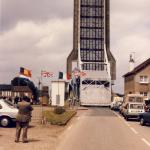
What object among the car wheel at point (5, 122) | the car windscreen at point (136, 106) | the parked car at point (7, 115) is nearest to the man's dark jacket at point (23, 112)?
the parked car at point (7, 115)

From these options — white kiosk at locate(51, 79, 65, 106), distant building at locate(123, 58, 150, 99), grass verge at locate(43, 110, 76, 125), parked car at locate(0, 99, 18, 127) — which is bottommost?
A: grass verge at locate(43, 110, 76, 125)

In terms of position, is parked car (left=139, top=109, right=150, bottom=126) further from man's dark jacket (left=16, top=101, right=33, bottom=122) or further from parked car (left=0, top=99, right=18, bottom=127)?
man's dark jacket (left=16, top=101, right=33, bottom=122)

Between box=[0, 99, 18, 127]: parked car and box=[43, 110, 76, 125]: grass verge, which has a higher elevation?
box=[0, 99, 18, 127]: parked car

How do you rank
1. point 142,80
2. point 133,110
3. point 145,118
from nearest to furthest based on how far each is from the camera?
point 145,118 < point 133,110 < point 142,80

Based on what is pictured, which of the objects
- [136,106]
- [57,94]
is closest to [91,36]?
[57,94]

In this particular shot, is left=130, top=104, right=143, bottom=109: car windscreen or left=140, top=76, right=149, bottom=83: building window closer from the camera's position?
left=130, top=104, right=143, bottom=109: car windscreen

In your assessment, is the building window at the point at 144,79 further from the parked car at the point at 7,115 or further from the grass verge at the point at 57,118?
the parked car at the point at 7,115

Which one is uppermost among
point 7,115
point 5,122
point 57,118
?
point 7,115

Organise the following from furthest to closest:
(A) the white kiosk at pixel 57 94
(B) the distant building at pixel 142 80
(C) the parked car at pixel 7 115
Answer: (B) the distant building at pixel 142 80 < (A) the white kiosk at pixel 57 94 < (C) the parked car at pixel 7 115

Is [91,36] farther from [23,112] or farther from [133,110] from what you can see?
[23,112]

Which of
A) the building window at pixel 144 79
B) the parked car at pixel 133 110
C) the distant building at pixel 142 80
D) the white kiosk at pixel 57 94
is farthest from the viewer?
the building window at pixel 144 79

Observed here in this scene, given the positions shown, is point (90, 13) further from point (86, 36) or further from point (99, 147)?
point (99, 147)

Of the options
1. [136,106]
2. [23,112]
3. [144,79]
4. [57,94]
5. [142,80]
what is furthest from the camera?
[142,80]

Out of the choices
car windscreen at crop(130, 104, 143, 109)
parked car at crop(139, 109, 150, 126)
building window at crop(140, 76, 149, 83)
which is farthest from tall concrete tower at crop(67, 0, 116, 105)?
parked car at crop(139, 109, 150, 126)
